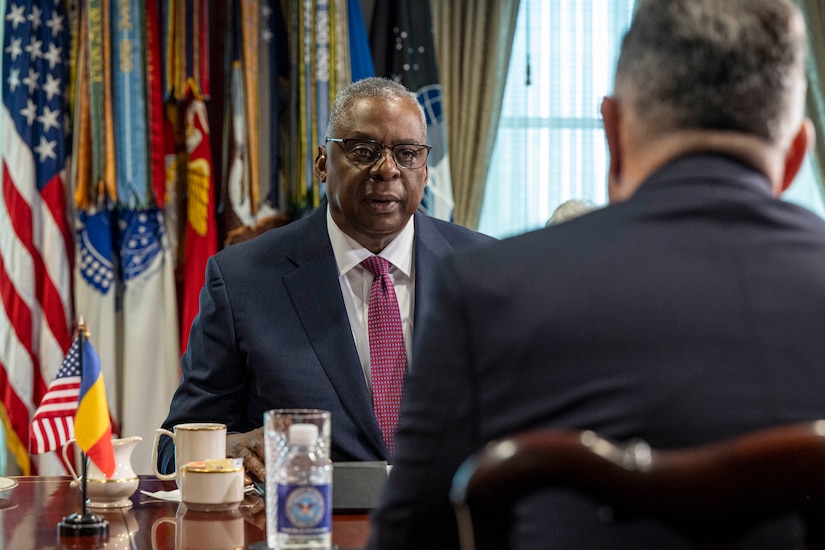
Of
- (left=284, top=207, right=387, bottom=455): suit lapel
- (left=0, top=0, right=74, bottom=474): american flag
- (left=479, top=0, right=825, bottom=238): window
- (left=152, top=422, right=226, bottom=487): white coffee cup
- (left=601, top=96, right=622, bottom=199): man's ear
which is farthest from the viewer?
(left=479, top=0, right=825, bottom=238): window

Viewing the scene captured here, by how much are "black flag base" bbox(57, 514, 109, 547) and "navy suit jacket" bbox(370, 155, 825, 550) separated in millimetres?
850

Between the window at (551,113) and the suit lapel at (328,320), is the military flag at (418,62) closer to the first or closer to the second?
the window at (551,113)

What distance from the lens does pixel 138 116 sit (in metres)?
4.40

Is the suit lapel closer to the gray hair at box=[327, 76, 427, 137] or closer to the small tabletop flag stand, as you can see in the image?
the gray hair at box=[327, 76, 427, 137]

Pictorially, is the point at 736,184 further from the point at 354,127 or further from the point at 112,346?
the point at 112,346

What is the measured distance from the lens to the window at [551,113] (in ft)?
16.7

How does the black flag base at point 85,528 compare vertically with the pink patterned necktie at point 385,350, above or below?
below

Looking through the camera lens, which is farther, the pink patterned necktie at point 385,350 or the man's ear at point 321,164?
the man's ear at point 321,164

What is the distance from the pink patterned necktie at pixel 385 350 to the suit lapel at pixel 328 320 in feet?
0.15

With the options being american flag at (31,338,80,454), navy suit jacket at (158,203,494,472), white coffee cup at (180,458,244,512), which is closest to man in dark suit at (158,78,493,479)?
navy suit jacket at (158,203,494,472)

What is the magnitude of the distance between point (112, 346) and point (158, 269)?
376 mm

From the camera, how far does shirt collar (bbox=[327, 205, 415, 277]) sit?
8.71ft

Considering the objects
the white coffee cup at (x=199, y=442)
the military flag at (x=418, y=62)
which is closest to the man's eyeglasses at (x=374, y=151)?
the white coffee cup at (x=199, y=442)

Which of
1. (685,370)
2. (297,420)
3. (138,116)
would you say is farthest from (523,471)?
(138,116)
